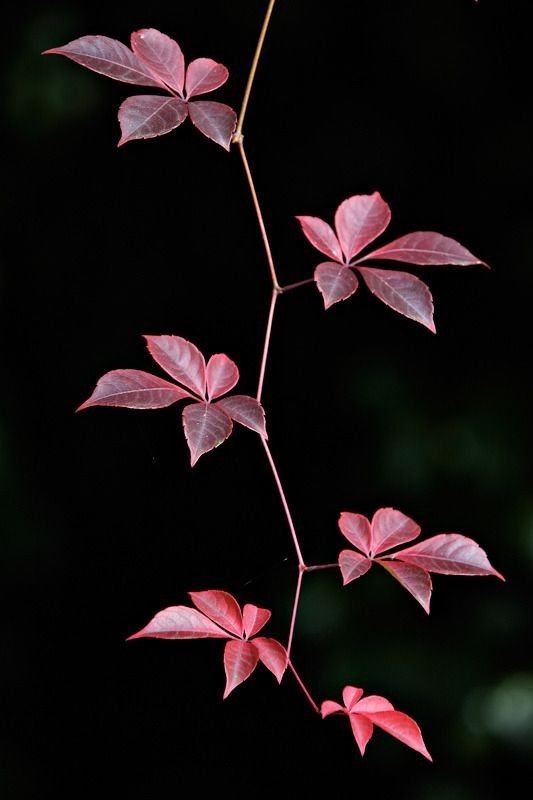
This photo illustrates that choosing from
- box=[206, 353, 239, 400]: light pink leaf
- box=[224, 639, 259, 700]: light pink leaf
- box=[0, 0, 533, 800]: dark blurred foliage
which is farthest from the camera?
box=[0, 0, 533, 800]: dark blurred foliage

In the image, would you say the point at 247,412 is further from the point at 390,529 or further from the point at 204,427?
the point at 390,529

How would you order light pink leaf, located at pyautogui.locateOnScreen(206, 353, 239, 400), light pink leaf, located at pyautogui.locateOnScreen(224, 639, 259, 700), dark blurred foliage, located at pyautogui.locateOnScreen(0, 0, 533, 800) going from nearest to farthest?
light pink leaf, located at pyautogui.locateOnScreen(224, 639, 259, 700)
light pink leaf, located at pyautogui.locateOnScreen(206, 353, 239, 400)
dark blurred foliage, located at pyautogui.locateOnScreen(0, 0, 533, 800)

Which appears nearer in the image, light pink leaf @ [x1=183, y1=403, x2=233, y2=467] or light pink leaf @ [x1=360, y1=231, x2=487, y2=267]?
light pink leaf @ [x1=183, y1=403, x2=233, y2=467]

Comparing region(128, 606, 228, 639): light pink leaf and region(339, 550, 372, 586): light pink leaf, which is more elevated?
region(339, 550, 372, 586): light pink leaf

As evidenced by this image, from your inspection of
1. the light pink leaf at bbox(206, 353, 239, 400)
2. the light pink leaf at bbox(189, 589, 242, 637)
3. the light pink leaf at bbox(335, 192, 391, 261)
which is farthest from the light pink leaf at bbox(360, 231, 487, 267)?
the light pink leaf at bbox(189, 589, 242, 637)

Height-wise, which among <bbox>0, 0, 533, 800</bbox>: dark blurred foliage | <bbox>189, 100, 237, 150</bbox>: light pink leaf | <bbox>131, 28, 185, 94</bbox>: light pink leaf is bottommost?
<bbox>0, 0, 533, 800</bbox>: dark blurred foliage

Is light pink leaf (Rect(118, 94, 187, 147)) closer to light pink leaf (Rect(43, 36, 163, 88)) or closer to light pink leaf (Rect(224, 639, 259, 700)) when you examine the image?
light pink leaf (Rect(43, 36, 163, 88))

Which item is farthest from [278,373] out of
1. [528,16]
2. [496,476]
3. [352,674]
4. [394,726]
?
[394,726]

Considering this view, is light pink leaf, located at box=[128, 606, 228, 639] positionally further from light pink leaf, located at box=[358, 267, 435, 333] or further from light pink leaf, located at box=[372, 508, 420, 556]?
light pink leaf, located at box=[358, 267, 435, 333]
